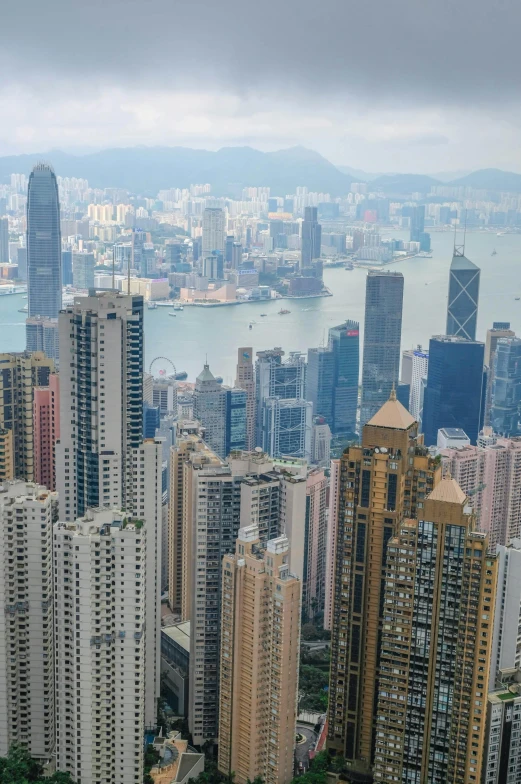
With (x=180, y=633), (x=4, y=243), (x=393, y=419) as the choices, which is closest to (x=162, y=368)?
(x=4, y=243)

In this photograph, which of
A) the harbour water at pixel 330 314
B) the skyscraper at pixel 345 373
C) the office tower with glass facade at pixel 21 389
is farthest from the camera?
the harbour water at pixel 330 314

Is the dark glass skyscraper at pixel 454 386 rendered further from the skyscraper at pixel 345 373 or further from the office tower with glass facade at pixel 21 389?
the office tower with glass facade at pixel 21 389

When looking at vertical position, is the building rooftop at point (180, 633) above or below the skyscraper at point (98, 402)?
below

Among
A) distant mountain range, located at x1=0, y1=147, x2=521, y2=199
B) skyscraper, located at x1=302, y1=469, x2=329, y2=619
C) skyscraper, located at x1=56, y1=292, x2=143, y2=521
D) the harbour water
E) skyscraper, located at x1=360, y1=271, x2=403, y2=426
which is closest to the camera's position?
skyscraper, located at x1=56, y1=292, x2=143, y2=521

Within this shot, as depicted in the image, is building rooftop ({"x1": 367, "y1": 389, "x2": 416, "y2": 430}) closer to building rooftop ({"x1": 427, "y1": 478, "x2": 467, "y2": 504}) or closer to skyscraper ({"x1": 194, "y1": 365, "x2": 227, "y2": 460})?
building rooftop ({"x1": 427, "y1": 478, "x2": 467, "y2": 504})

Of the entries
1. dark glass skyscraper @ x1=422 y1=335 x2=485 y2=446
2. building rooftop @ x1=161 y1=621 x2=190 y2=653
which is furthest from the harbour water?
building rooftop @ x1=161 y1=621 x2=190 y2=653

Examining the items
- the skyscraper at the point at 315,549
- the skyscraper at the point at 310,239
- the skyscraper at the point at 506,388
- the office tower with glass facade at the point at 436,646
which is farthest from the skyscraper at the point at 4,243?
the office tower with glass facade at the point at 436,646

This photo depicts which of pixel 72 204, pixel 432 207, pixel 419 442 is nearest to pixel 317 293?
pixel 432 207

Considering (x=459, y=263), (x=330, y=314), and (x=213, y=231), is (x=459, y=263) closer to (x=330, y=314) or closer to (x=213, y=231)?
(x=330, y=314)

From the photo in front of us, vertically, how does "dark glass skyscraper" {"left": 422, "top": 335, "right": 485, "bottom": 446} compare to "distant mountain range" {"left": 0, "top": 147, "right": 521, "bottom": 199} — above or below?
below
